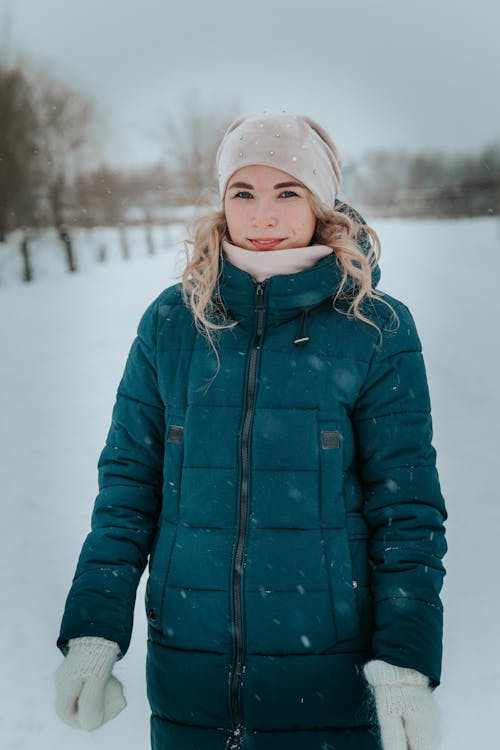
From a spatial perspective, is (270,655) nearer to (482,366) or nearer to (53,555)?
(53,555)

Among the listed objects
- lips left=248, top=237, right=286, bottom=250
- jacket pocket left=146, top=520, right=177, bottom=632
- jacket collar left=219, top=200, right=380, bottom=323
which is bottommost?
jacket pocket left=146, top=520, right=177, bottom=632

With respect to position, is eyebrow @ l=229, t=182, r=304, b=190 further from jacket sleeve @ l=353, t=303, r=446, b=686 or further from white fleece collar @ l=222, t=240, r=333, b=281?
jacket sleeve @ l=353, t=303, r=446, b=686

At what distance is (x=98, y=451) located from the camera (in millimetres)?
4730

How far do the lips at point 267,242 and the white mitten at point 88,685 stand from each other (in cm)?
74

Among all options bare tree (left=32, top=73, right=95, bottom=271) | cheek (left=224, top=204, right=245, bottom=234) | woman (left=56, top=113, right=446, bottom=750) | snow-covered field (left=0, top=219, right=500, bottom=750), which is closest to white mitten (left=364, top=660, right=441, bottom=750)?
woman (left=56, top=113, right=446, bottom=750)

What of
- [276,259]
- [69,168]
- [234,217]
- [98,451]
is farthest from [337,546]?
[69,168]

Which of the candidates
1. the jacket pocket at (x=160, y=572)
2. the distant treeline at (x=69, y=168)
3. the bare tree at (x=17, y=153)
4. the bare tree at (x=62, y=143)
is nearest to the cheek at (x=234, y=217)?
the jacket pocket at (x=160, y=572)

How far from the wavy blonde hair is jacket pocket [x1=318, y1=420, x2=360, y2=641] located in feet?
0.86

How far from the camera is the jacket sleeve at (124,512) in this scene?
1283mm

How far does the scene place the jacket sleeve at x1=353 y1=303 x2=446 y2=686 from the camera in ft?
3.97

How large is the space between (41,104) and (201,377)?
920 cm

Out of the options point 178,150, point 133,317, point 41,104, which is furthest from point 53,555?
point 41,104

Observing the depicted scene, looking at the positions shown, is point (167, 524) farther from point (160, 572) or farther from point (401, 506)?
point (401, 506)

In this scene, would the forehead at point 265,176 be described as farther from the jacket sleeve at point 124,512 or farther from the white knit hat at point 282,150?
the jacket sleeve at point 124,512
